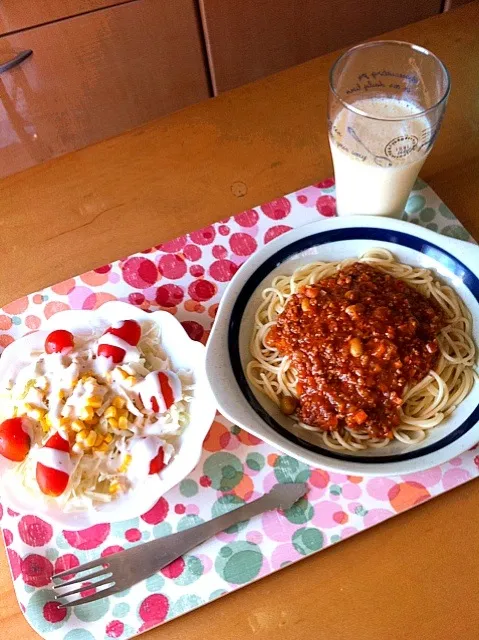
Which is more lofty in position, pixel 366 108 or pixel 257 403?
pixel 366 108

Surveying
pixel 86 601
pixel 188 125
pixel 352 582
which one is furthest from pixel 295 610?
pixel 188 125

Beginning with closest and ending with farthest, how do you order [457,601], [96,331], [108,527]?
[457,601], [108,527], [96,331]

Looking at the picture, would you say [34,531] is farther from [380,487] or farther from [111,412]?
[380,487]

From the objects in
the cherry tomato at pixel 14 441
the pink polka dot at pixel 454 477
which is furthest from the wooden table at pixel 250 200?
the cherry tomato at pixel 14 441

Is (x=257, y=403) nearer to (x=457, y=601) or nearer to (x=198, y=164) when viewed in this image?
(x=457, y=601)

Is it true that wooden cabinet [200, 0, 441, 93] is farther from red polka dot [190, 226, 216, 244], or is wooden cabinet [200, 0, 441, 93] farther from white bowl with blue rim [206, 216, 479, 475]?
white bowl with blue rim [206, 216, 479, 475]

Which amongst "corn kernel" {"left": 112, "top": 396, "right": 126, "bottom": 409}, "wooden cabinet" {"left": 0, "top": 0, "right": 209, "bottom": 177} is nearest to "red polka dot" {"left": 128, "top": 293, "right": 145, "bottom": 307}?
"corn kernel" {"left": 112, "top": 396, "right": 126, "bottom": 409}
